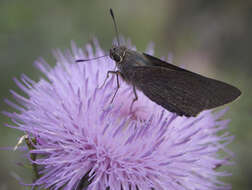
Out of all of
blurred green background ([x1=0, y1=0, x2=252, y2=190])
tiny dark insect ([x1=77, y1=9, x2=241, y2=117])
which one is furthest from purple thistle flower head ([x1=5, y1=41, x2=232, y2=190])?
blurred green background ([x1=0, y1=0, x2=252, y2=190])

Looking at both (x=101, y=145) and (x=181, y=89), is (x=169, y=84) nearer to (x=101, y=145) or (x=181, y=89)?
(x=181, y=89)

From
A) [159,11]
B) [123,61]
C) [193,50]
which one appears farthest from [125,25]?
[123,61]

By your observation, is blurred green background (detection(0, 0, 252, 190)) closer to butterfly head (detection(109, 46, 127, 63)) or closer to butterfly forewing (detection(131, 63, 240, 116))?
butterfly head (detection(109, 46, 127, 63))

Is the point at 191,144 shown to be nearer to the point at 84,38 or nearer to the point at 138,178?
the point at 138,178

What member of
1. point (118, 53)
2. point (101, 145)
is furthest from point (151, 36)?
point (101, 145)

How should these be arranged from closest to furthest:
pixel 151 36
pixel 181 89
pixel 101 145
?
pixel 101 145 < pixel 181 89 < pixel 151 36

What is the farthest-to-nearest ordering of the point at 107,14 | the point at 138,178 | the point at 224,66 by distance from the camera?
1. the point at 224,66
2. the point at 107,14
3. the point at 138,178
